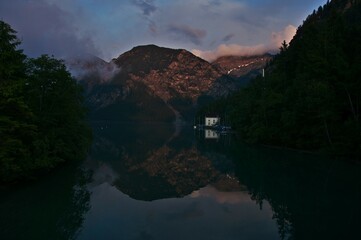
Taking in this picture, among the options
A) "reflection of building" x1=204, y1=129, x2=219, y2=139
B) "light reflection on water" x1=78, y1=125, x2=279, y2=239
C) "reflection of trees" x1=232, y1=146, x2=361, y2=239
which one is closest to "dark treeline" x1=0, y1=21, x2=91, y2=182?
"light reflection on water" x1=78, y1=125, x2=279, y2=239

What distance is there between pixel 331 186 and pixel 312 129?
89.3ft

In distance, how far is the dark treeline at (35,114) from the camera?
1075 inches

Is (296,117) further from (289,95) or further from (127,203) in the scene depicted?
(127,203)

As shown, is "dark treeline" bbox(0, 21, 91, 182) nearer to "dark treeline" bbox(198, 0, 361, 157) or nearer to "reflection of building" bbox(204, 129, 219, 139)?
"dark treeline" bbox(198, 0, 361, 157)

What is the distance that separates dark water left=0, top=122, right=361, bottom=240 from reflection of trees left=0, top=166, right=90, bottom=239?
2.0 inches

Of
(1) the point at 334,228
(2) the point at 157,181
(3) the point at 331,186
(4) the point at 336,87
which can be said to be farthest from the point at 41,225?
(4) the point at 336,87

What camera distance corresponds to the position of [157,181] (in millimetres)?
38125

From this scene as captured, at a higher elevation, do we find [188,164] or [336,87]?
[336,87]

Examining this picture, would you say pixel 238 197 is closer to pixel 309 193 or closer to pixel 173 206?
pixel 309 193

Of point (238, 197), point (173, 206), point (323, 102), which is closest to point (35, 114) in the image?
point (173, 206)

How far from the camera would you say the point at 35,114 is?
37.7 metres

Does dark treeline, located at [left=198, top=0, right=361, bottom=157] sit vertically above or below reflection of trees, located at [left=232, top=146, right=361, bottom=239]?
above

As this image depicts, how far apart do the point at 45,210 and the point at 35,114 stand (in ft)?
50.8

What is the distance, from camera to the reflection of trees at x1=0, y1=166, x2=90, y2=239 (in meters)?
19.8
